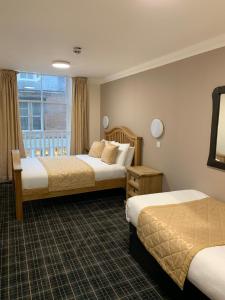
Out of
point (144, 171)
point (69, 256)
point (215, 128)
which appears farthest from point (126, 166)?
point (69, 256)

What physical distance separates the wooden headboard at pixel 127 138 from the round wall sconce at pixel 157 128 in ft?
1.39

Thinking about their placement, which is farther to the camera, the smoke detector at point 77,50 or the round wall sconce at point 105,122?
the round wall sconce at point 105,122

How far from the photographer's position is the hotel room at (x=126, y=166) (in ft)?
6.17

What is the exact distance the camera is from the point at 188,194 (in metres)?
2.74

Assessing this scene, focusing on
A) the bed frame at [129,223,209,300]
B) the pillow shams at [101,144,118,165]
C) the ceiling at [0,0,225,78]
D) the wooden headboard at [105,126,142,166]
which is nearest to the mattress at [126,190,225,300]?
the bed frame at [129,223,209,300]

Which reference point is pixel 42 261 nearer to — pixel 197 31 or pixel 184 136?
pixel 184 136

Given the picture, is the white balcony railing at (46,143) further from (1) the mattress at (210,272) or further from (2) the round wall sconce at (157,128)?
(1) the mattress at (210,272)

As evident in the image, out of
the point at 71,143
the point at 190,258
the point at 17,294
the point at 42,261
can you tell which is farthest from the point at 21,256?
the point at 71,143

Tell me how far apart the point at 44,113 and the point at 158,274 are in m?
4.57

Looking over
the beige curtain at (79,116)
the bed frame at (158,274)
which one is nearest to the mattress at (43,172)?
the beige curtain at (79,116)

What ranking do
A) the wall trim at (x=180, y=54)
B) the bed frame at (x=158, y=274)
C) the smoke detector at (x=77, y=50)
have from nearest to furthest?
the bed frame at (x=158, y=274)
the wall trim at (x=180, y=54)
the smoke detector at (x=77, y=50)

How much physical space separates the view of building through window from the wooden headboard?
1260 millimetres

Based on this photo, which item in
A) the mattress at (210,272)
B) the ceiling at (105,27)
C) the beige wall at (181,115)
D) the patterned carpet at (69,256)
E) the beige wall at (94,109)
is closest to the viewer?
the mattress at (210,272)

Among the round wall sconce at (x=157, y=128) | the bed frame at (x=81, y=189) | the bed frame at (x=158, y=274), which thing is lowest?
the bed frame at (x=158, y=274)
